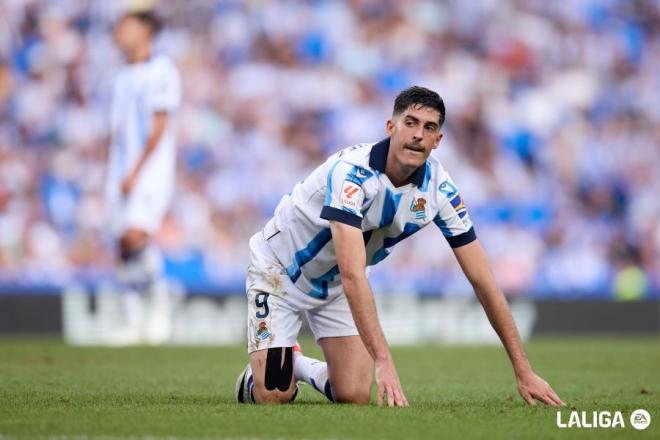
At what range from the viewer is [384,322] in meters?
17.5

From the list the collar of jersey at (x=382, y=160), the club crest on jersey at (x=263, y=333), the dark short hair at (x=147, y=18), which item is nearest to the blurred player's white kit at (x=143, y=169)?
the dark short hair at (x=147, y=18)

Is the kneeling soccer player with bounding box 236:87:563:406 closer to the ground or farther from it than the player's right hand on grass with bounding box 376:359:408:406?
farther from it

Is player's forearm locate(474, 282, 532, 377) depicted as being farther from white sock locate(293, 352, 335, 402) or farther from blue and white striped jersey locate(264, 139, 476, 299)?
white sock locate(293, 352, 335, 402)

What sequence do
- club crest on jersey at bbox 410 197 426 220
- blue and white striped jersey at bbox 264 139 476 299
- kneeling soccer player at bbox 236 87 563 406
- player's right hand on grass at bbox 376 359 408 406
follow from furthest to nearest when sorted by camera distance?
club crest on jersey at bbox 410 197 426 220 < blue and white striped jersey at bbox 264 139 476 299 < kneeling soccer player at bbox 236 87 563 406 < player's right hand on grass at bbox 376 359 408 406

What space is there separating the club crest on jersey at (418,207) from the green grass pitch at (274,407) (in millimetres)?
1206

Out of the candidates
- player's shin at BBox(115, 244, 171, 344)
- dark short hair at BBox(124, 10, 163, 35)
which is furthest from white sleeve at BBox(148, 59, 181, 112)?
player's shin at BBox(115, 244, 171, 344)

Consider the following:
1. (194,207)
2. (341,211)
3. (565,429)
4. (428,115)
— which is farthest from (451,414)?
(194,207)

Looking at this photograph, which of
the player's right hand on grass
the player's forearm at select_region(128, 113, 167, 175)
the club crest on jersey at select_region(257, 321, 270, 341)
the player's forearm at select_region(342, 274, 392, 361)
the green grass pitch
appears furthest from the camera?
the player's forearm at select_region(128, 113, 167, 175)

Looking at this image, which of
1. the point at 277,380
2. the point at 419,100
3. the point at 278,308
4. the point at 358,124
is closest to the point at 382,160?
the point at 419,100

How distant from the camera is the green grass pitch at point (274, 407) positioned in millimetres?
5875

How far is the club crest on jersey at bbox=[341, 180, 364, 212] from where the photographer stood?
6.70m

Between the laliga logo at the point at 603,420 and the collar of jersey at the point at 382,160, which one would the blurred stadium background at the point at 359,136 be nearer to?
the collar of jersey at the point at 382,160

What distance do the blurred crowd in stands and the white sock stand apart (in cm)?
972

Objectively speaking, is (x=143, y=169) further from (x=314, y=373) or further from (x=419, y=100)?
(x=419, y=100)
